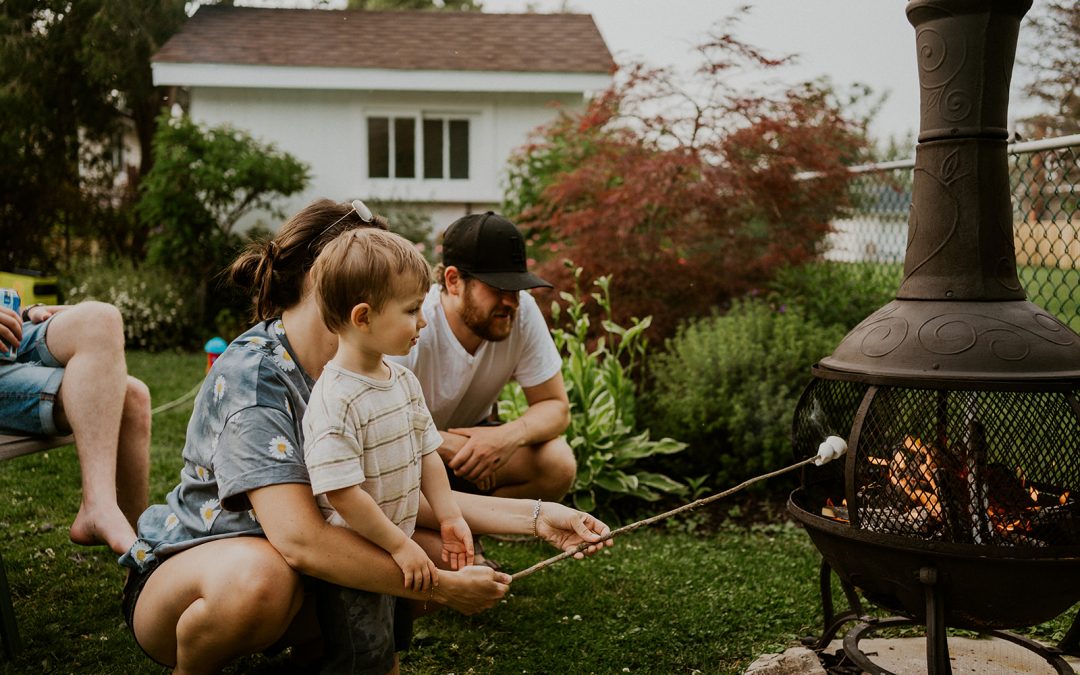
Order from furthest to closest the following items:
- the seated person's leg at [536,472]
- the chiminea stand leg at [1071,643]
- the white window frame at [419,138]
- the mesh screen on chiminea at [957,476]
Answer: the white window frame at [419,138]
the seated person's leg at [536,472]
the chiminea stand leg at [1071,643]
the mesh screen on chiminea at [957,476]

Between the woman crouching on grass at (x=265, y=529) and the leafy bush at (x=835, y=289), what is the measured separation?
134 inches

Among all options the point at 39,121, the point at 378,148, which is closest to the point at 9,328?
the point at 378,148

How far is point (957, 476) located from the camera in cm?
213

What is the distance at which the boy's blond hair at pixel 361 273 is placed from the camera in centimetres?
188

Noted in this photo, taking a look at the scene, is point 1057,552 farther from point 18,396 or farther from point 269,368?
point 18,396

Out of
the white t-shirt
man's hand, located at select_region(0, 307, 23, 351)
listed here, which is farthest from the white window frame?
man's hand, located at select_region(0, 307, 23, 351)

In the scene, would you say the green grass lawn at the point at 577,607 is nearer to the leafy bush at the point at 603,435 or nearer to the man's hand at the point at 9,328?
the leafy bush at the point at 603,435

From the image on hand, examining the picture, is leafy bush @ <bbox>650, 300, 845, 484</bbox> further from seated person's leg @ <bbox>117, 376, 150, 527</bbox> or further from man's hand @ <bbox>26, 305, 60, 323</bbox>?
man's hand @ <bbox>26, 305, 60, 323</bbox>

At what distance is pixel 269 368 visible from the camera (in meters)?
2.03

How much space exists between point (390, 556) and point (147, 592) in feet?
1.87

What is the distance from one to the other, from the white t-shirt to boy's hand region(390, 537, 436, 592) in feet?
3.67

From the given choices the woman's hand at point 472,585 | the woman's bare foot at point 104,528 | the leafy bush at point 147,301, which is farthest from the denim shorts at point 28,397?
the leafy bush at point 147,301

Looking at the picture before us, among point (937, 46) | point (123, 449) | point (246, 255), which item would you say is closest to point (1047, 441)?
point (937, 46)

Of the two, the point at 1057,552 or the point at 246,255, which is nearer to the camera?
the point at 1057,552
